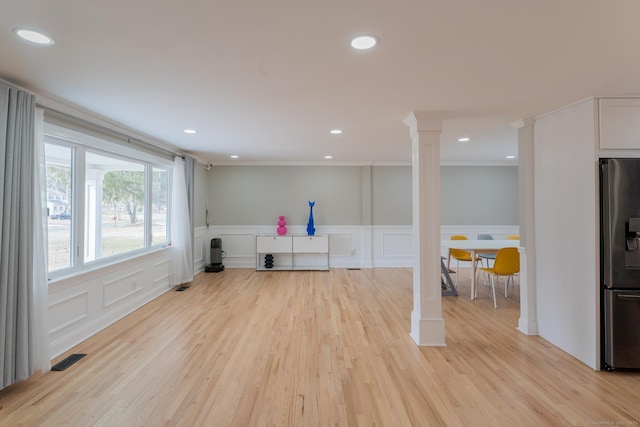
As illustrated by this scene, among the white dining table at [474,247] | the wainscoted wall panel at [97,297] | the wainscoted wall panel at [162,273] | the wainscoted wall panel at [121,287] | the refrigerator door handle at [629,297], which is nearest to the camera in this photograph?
the refrigerator door handle at [629,297]

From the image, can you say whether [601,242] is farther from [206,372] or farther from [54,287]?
[54,287]

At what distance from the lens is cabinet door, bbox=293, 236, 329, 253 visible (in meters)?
6.37

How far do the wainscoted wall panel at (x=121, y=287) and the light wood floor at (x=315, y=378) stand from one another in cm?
Result: 31

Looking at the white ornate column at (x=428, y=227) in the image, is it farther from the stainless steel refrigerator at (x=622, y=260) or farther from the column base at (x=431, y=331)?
the stainless steel refrigerator at (x=622, y=260)

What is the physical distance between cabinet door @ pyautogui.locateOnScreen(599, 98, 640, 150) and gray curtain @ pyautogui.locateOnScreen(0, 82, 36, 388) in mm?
4662

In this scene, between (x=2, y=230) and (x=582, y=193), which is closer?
(x=2, y=230)

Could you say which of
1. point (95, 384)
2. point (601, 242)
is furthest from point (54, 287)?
point (601, 242)

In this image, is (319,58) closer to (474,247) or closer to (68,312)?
(68,312)

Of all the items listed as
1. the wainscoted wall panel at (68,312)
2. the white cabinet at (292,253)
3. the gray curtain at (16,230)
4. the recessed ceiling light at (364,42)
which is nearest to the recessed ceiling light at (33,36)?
the gray curtain at (16,230)

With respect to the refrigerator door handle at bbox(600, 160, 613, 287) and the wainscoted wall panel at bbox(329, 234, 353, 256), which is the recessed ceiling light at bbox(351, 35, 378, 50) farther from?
the wainscoted wall panel at bbox(329, 234, 353, 256)

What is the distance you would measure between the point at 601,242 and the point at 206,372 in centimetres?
350

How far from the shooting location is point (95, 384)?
233 cm

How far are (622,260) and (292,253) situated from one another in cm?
515

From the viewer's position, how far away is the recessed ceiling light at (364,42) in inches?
65.5
